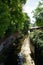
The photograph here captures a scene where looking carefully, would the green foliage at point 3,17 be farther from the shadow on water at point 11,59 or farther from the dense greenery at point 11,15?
the shadow on water at point 11,59

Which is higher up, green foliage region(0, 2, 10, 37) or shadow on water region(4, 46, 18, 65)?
green foliage region(0, 2, 10, 37)

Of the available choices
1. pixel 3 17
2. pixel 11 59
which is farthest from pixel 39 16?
pixel 3 17

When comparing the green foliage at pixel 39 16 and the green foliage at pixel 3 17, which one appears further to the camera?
the green foliage at pixel 39 16

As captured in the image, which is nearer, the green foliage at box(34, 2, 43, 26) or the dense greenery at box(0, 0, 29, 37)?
the dense greenery at box(0, 0, 29, 37)

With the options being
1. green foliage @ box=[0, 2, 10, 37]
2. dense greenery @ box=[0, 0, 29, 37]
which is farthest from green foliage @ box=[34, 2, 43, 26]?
green foliage @ box=[0, 2, 10, 37]

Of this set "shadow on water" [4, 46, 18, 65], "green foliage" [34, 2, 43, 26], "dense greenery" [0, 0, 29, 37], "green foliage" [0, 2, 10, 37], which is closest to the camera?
"green foliage" [0, 2, 10, 37]

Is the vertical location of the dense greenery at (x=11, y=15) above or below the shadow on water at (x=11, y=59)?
above

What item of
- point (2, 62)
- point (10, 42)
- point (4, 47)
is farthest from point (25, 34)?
point (2, 62)

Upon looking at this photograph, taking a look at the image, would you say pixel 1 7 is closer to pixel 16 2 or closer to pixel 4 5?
pixel 4 5

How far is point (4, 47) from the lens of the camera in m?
19.3

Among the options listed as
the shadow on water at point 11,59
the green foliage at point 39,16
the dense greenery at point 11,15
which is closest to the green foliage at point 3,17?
the dense greenery at point 11,15

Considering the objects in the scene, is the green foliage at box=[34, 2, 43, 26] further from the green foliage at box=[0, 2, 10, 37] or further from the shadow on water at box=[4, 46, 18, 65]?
the green foliage at box=[0, 2, 10, 37]

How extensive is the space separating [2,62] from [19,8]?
4749 mm

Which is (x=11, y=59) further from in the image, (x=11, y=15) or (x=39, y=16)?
(x=39, y=16)
